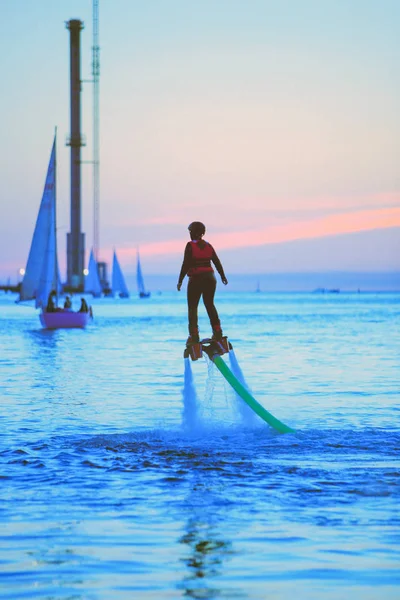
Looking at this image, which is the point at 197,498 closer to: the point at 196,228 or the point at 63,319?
the point at 196,228

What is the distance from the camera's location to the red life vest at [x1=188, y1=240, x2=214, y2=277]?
47.2 feet

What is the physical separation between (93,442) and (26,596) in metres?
8.73

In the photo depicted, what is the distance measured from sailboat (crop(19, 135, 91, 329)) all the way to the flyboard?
172 ft

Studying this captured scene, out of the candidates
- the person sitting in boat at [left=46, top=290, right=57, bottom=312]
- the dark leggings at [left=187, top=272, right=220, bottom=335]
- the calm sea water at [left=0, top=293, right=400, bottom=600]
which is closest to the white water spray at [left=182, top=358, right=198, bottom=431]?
the calm sea water at [left=0, top=293, right=400, bottom=600]

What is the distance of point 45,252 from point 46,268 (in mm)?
1433

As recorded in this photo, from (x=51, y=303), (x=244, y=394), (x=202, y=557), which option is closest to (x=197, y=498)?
(x=202, y=557)

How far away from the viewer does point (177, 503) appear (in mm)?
11000

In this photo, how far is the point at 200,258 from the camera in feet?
47.4

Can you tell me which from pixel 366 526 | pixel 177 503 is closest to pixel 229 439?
pixel 177 503

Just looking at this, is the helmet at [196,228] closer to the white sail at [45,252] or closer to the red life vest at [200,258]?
the red life vest at [200,258]

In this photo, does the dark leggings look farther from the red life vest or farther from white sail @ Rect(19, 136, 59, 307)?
white sail @ Rect(19, 136, 59, 307)

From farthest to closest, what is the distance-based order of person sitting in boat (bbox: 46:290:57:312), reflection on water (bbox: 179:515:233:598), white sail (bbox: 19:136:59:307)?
white sail (bbox: 19:136:59:307), person sitting in boat (bbox: 46:290:57:312), reflection on water (bbox: 179:515:233:598)

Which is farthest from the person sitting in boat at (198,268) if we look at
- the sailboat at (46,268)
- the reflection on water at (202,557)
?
the sailboat at (46,268)

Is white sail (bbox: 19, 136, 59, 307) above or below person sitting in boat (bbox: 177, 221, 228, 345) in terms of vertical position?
above
